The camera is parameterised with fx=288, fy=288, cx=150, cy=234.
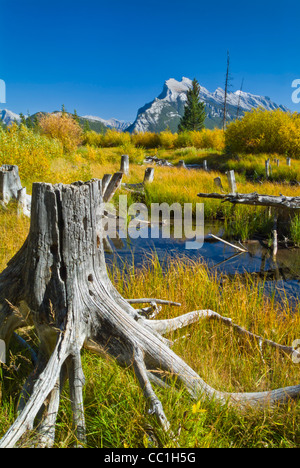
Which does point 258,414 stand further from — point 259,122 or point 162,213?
point 259,122

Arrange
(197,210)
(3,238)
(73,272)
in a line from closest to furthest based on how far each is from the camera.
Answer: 1. (73,272)
2. (3,238)
3. (197,210)

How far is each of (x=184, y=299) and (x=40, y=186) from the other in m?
2.51

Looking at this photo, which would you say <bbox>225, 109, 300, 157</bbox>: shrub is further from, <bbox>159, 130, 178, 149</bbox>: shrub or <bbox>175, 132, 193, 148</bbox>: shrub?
<bbox>159, 130, 178, 149</bbox>: shrub

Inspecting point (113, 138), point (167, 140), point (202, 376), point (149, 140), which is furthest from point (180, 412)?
point (149, 140)

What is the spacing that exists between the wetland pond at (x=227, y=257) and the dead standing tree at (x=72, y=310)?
3668 mm

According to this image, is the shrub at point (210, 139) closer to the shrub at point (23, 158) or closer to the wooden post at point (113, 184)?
the shrub at point (23, 158)

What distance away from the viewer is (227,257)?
7.23 meters

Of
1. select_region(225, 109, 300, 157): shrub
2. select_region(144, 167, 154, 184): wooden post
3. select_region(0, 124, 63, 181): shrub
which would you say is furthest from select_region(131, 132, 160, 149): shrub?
select_region(0, 124, 63, 181): shrub

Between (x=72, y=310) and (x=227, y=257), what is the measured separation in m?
5.90

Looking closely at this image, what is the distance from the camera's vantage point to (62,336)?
5.80 feet

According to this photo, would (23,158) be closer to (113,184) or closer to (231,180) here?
(113,184)

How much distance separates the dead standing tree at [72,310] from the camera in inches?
67.3

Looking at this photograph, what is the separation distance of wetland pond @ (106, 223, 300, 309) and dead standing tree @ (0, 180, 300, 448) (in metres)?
3.67

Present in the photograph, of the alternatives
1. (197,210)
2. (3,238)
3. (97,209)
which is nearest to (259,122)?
(197,210)
